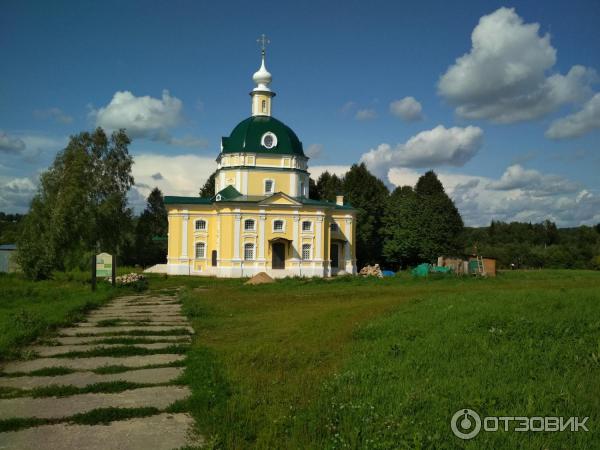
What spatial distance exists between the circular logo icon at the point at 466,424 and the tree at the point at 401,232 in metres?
47.2

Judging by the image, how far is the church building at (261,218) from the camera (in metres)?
40.7

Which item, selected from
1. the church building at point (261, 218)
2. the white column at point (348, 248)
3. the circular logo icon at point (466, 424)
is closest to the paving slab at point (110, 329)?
the circular logo icon at point (466, 424)

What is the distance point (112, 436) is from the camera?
211 inches

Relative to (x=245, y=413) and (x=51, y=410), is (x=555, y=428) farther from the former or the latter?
(x=51, y=410)

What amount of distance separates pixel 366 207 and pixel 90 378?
49891 millimetres

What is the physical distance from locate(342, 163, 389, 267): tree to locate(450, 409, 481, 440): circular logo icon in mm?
47990

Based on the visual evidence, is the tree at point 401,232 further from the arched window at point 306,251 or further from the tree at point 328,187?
the arched window at point 306,251

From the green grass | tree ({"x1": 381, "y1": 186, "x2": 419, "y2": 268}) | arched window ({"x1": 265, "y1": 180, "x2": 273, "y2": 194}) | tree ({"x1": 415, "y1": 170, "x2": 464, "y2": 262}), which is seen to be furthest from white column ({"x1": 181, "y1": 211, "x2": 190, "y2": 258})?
the green grass

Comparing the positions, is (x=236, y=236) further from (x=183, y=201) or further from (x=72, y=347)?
(x=72, y=347)

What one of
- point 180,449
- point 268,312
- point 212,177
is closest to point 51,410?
point 180,449

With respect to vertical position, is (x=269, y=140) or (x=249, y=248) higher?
(x=269, y=140)

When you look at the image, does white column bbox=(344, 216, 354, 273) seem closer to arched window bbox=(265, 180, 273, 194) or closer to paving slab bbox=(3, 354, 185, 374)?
arched window bbox=(265, 180, 273, 194)

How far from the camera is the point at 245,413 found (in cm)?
582

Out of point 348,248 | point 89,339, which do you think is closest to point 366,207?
point 348,248
